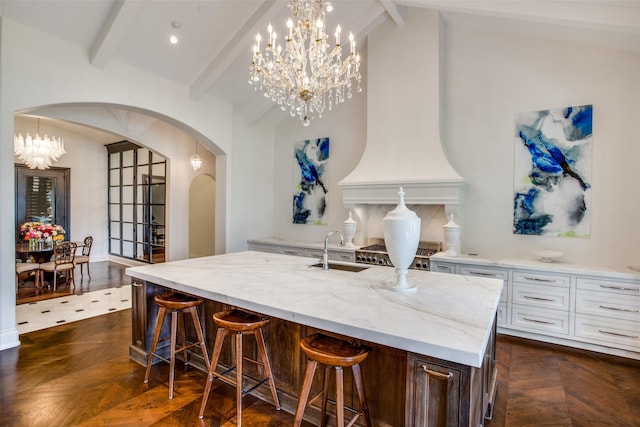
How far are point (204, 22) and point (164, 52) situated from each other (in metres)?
0.71

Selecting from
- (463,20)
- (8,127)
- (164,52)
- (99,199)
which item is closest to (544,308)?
(463,20)

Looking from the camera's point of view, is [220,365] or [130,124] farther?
[130,124]

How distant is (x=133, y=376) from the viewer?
2.80 meters

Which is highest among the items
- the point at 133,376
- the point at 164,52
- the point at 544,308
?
the point at 164,52

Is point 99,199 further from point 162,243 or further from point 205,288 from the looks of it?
point 205,288

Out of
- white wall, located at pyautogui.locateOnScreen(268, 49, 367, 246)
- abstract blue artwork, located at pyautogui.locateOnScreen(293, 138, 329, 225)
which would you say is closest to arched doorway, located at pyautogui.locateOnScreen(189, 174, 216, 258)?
white wall, located at pyautogui.locateOnScreen(268, 49, 367, 246)

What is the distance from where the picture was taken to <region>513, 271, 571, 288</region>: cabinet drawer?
345 centimetres

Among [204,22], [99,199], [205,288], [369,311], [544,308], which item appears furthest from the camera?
[99,199]

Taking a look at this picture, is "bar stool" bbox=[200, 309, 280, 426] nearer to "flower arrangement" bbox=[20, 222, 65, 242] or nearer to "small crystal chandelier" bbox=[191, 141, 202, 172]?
"small crystal chandelier" bbox=[191, 141, 202, 172]

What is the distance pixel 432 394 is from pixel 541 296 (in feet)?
9.06

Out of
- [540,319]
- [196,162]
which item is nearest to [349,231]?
[540,319]

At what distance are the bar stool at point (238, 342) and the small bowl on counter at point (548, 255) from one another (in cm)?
337

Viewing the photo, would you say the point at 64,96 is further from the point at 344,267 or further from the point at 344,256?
the point at 344,256

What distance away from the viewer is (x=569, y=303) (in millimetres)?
3426
